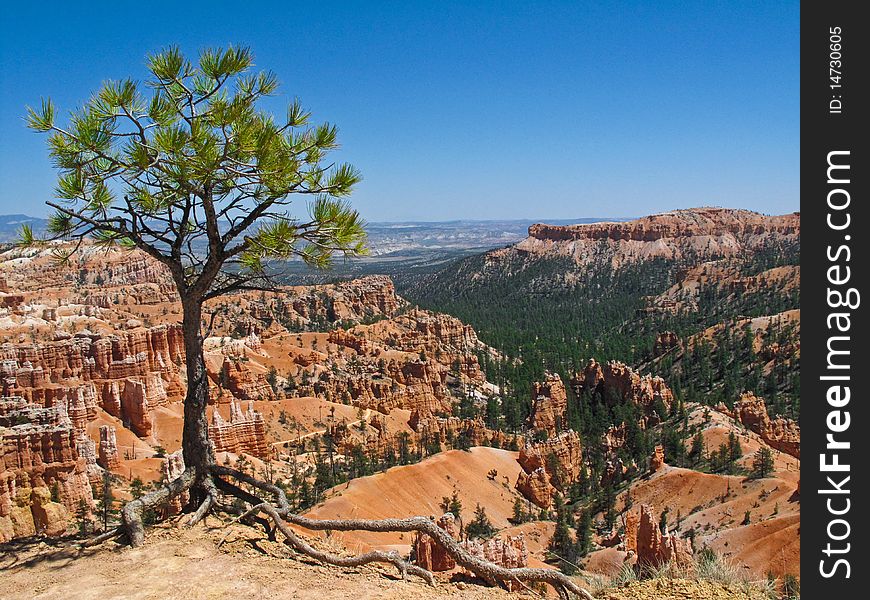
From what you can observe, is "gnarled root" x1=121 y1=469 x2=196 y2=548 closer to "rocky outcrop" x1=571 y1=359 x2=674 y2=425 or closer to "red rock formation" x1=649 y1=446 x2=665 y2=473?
"red rock formation" x1=649 y1=446 x2=665 y2=473

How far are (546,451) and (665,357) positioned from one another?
1802 inches

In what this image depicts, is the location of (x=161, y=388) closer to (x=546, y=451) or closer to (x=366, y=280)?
(x=546, y=451)

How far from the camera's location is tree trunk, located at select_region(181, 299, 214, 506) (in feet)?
24.9

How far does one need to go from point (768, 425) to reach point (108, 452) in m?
44.5

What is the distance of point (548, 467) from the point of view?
1596 inches

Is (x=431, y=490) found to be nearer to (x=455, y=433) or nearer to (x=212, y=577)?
(x=455, y=433)

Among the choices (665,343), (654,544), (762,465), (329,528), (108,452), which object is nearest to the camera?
(329,528)

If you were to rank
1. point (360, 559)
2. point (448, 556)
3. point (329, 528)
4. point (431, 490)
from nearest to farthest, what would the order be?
point (360, 559) < point (329, 528) < point (448, 556) < point (431, 490)

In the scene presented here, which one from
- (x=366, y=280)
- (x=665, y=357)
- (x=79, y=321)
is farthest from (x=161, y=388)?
(x=366, y=280)

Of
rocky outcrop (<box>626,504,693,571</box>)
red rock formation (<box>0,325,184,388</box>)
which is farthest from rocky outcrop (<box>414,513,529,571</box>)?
red rock formation (<box>0,325,184,388</box>)

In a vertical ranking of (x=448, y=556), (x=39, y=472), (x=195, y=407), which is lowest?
(x=39, y=472)

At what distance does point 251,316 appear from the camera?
84.8 metres

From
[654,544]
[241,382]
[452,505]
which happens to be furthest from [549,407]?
[654,544]

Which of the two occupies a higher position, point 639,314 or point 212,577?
point 212,577
